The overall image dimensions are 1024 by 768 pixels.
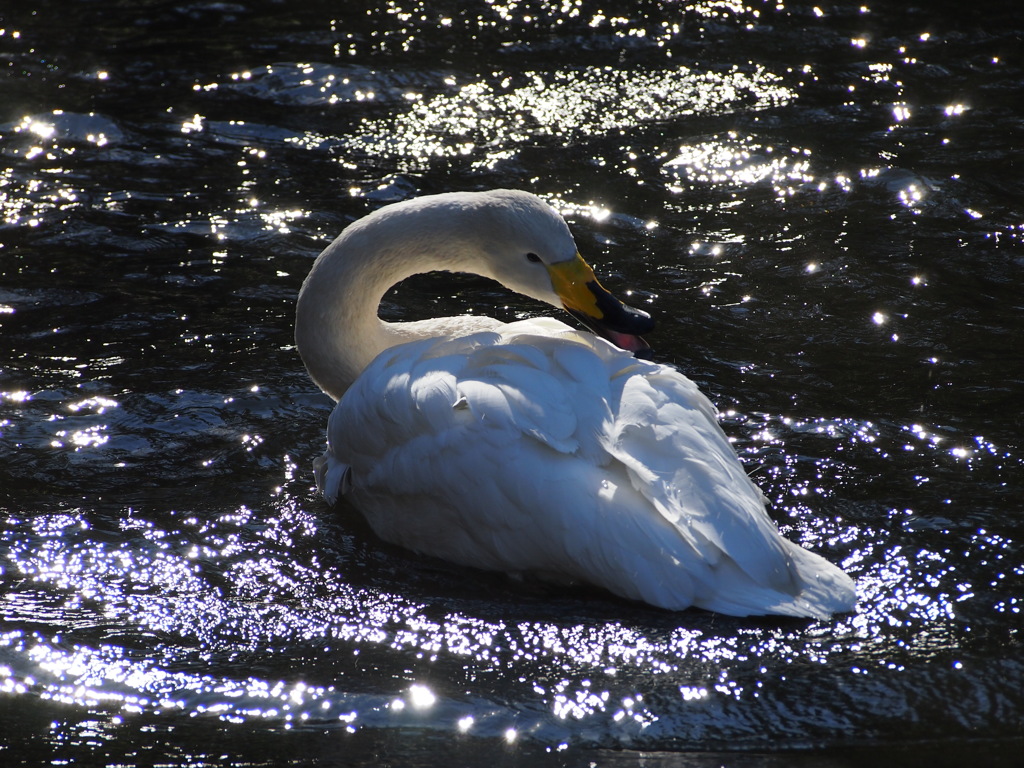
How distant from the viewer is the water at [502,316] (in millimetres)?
3664

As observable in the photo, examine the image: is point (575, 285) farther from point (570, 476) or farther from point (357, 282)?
point (570, 476)

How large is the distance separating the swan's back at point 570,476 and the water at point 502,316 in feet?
0.48

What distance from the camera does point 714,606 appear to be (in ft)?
12.7

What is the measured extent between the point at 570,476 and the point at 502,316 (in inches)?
110

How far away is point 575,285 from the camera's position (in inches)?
198

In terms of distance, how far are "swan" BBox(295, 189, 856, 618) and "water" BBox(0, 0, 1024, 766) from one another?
0.48ft

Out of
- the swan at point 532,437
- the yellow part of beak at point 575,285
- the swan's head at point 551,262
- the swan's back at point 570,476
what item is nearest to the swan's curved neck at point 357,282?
the swan at point 532,437

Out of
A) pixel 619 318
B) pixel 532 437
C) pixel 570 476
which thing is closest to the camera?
pixel 570 476

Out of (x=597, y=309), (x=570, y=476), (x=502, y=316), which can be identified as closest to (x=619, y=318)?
(x=597, y=309)

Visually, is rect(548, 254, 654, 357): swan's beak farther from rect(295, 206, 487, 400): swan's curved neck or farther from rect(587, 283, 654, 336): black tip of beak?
rect(295, 206, 487, 400): swan's curved neck

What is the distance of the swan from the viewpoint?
3.95 meters

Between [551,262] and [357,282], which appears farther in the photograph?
[357,282]

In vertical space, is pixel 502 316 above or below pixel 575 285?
below

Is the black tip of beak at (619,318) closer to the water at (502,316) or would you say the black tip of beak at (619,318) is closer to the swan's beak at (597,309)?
the swan's beak at (597,309)
